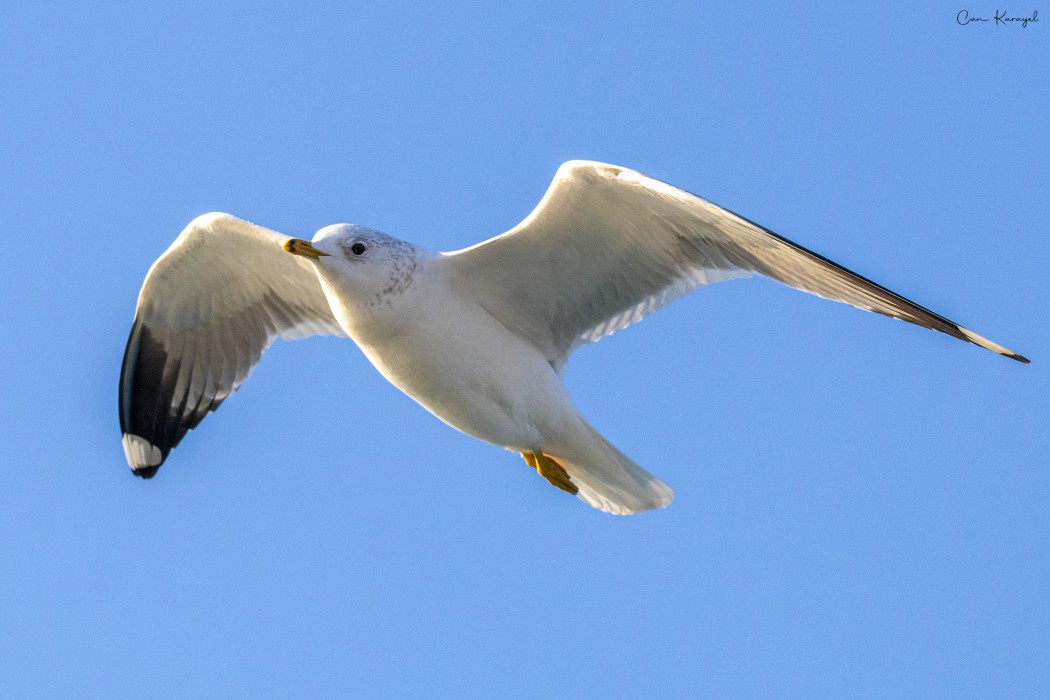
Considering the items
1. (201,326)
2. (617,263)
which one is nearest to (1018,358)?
(617,263)

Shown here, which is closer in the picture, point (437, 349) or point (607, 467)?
point (437, 349)

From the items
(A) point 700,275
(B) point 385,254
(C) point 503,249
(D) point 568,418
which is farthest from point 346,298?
(A) point 700,275

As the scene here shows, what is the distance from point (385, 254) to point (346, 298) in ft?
0.97

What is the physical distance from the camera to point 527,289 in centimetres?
792

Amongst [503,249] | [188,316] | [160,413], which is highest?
[503,249]

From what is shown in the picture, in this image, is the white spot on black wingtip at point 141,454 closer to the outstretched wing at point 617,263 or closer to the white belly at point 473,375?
the white belly at point 473,375

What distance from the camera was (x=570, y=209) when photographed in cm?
749

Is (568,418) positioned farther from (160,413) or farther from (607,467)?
(160,413)

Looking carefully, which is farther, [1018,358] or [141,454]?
[141,454]

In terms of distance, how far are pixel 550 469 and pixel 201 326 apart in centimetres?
249

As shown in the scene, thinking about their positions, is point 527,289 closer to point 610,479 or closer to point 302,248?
point 610,479

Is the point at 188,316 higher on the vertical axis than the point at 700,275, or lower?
lower

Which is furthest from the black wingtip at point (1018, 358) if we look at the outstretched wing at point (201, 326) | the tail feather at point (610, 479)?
the outstretched wing at point (201, 326)

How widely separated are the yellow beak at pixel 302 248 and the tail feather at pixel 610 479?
1767mm
